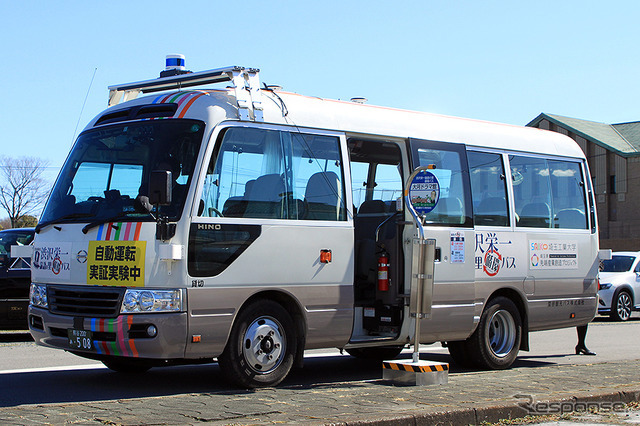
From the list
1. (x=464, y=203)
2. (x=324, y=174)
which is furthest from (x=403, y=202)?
(x=324, y=174)

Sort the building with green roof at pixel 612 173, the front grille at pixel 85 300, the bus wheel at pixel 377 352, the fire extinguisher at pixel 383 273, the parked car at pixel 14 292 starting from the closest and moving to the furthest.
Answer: the front grille at pixel 85 300 → the fire extinguisher at pixel 383 273 → the bus wheel at pixel 377 352 → the parked car at pixel 14 292 → the building with green roof at pixel 612 173

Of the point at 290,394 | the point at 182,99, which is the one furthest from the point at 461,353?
the point at 182,99

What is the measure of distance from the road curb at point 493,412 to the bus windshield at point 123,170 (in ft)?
9.38

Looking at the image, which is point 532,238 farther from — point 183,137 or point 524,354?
point 183,137

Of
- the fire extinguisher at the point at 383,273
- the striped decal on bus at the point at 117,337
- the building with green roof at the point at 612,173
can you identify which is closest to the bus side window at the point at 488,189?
the fire extinguisher at the point at 383,273

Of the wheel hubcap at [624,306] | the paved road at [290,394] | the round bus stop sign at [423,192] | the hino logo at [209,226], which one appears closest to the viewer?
the paved road at [290,394]

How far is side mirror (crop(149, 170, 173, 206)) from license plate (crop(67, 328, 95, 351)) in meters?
1.51

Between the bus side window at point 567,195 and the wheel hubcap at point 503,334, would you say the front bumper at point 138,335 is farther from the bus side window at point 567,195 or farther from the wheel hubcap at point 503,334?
the bus side window at point 567,195

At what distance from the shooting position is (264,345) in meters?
8.78

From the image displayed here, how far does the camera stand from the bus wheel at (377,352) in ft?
40.1

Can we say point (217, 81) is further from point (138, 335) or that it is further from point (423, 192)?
point (138, 335)

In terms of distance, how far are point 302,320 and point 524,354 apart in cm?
603

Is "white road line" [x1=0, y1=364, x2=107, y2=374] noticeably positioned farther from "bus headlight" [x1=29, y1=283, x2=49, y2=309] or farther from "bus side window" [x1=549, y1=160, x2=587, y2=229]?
"bus side window" [x1=549, y1=160, x2=587, y2=229]

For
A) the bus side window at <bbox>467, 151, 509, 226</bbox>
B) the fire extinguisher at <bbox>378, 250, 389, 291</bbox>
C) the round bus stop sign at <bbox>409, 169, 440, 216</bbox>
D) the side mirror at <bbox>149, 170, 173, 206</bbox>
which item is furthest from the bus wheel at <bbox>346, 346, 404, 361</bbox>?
the side mirror at <bbox>149, 170, 173, 206</bbox>
